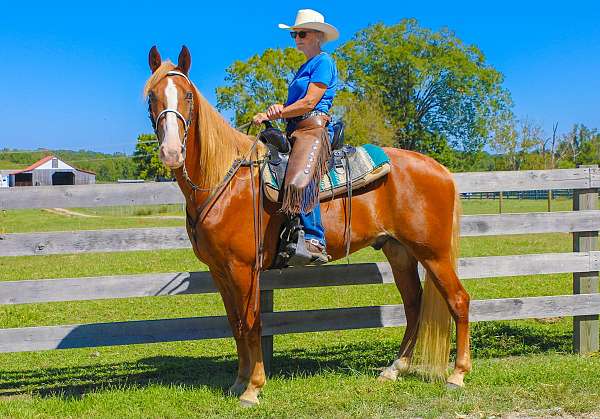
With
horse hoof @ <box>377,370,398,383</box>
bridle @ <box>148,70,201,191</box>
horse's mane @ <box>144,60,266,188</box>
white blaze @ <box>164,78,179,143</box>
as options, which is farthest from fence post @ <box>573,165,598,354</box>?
white blaze @ <box>164,78,179,143</box>

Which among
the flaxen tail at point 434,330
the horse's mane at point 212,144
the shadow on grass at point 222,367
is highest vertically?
the horse's mane at point 212,144

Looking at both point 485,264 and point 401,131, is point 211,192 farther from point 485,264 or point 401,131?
point 401,131

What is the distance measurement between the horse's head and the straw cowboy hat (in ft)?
3.28

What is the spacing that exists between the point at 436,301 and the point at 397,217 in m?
0.91

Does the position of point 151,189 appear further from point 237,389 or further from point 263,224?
point 237,389

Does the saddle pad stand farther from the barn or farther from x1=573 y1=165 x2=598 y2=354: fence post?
the barn

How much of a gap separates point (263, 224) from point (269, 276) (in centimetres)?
90

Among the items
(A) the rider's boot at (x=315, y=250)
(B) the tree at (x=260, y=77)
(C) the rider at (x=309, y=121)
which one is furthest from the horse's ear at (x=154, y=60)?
(B) the tree at (x=260, y=77)

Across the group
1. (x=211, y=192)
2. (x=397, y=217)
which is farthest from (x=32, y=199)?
(x=397, y=217)

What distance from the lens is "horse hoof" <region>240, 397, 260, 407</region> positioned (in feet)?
14.6

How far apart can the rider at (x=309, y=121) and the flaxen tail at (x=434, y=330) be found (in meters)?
1.27

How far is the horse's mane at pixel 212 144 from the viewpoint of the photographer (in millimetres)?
4344

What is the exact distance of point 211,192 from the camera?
14.5 feet

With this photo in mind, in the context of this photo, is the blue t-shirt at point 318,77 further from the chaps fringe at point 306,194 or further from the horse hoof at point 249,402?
the horse hoof at point 249,402
